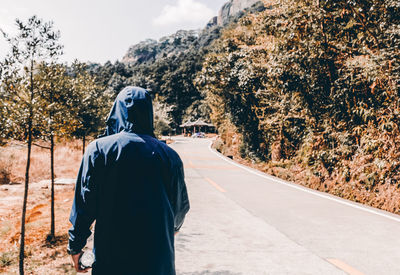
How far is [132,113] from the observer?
196cm

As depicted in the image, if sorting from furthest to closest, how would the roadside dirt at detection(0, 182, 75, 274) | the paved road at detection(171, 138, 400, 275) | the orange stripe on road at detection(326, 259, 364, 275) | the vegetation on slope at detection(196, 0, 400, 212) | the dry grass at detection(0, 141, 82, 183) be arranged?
the dry grass at detection(0, 141, 82, 183)
the vegetation on slope at detection(196, 0, 400, 212)
the roadside dirt at detection(0, 182, 75, 274)
the paved road at detection(171, 138, 400, 275)
the orange stripe on road at detection(326, 259, 364, 275)

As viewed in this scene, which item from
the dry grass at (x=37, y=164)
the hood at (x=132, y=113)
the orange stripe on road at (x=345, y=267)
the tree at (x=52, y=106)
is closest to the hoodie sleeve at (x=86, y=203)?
the hood at (x=132, y=113)

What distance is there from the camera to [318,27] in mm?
9914

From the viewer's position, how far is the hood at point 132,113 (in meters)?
1.96

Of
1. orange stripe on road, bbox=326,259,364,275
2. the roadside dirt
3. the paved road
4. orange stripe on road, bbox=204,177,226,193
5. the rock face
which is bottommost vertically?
the roadside dirt

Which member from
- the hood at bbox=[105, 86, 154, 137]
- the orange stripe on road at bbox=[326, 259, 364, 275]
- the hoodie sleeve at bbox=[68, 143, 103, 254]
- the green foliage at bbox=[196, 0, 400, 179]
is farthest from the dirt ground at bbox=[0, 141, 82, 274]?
the green foliage at bbox=[196, 0, 400, 179]

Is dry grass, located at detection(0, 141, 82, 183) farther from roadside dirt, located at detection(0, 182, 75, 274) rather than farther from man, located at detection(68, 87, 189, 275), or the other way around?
man, located at detection(68, 87, 189, 275)

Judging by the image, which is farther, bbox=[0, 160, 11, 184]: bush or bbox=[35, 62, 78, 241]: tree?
bbox=[0, 160, 11, 184]: bush

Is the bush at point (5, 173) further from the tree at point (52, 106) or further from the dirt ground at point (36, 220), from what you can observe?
the tree at point (52, 106)

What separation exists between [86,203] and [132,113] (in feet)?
1.96

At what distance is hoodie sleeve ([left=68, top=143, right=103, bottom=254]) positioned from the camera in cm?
184

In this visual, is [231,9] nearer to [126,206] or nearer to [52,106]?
[52,106]

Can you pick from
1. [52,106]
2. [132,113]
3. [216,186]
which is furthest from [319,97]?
[132,113]

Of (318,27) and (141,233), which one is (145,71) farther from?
(141,233)
